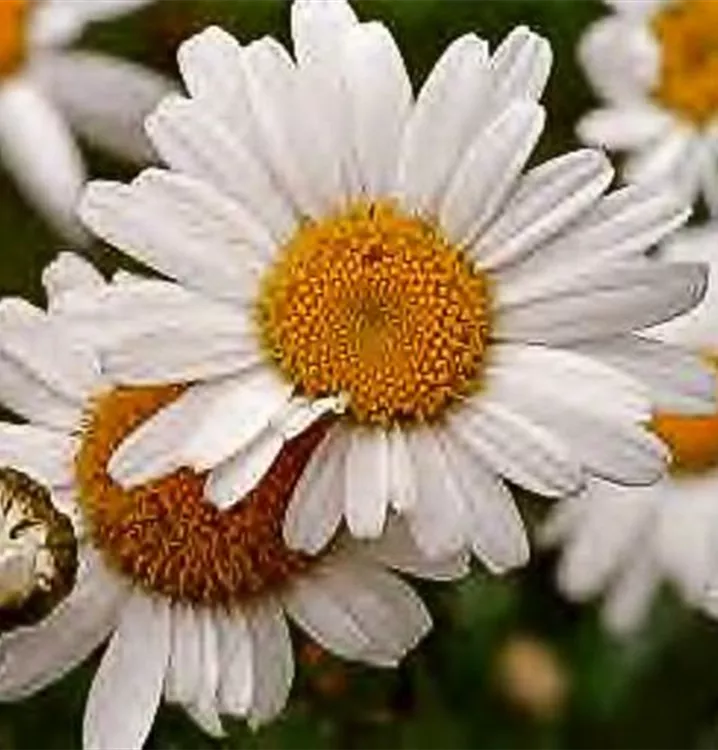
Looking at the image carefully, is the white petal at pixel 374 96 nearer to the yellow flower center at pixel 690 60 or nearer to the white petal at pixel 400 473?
the white petal at pixel 400 473

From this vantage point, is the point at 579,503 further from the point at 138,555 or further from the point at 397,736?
the point at 138,555

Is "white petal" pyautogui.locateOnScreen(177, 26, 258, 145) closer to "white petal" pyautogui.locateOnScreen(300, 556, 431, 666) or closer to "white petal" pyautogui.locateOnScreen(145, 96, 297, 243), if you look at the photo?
"white petal" pyautogui.locateOnScreen(145, 96, 297, 243)

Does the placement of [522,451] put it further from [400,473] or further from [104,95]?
[104,95]

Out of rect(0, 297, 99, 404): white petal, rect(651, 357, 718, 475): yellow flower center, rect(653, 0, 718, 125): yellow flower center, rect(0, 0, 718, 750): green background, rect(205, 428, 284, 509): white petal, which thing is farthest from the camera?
rect(653, 0, 718, 125): yellow flower center

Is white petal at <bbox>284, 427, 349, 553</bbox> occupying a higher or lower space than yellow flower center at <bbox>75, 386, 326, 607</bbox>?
higher

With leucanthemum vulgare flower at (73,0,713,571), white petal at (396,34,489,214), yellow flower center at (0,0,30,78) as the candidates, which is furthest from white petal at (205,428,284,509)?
yellow flower center at (0,0,30,78)

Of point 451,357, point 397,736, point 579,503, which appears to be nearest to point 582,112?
point 579,503

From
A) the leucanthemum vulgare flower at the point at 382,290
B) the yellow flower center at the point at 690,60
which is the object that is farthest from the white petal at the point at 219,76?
the yellow flower center at the point at 690,60
